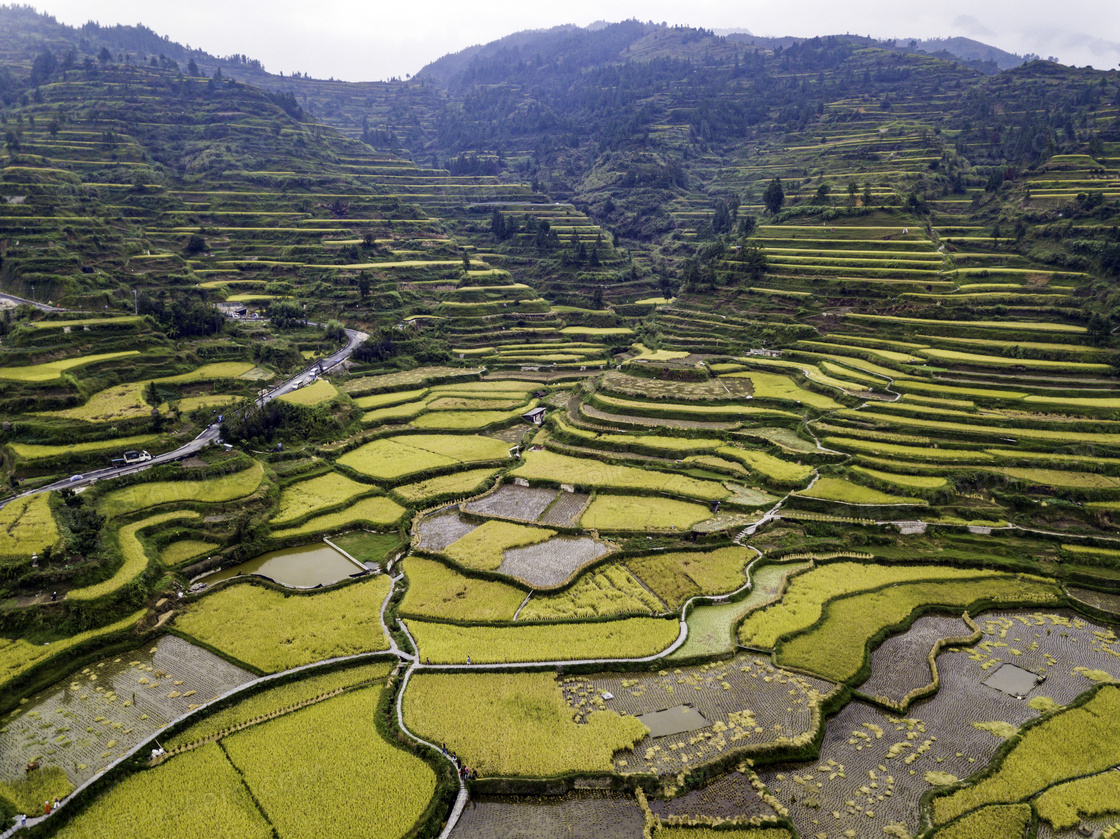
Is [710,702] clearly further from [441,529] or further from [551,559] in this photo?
[441,529]

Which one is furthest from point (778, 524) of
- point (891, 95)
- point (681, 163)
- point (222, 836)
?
point (891, 95)

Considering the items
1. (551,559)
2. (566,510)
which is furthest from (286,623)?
(566,510)

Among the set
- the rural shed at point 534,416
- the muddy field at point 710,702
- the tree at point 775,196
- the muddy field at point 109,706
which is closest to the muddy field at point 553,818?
the muddy field at point 710,702

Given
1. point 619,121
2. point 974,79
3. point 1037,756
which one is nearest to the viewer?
point 1037,756

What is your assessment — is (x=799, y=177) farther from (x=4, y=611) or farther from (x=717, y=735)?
(x=4, y=611)

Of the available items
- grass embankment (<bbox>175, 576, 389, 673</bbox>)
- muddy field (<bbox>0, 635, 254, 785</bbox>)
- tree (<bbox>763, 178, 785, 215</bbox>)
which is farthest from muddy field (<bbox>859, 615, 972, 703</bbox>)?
tree (<bbox>763, 178, 785, 215</bbox>)

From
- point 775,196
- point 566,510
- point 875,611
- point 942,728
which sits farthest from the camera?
point 775,196
